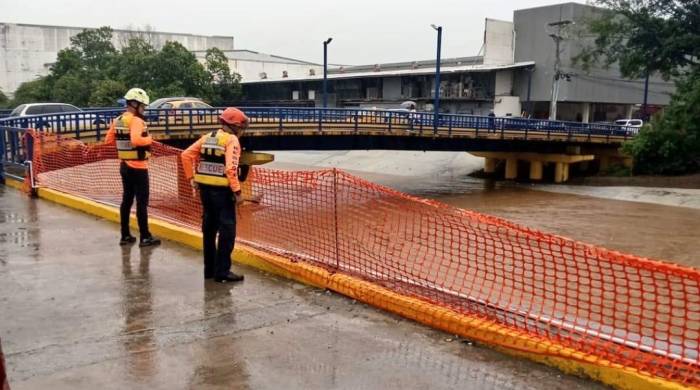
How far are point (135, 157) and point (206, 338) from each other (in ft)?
10.9

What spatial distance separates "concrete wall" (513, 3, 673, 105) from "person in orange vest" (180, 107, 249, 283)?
45.1 meters

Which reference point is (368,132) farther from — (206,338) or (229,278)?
(206,338)

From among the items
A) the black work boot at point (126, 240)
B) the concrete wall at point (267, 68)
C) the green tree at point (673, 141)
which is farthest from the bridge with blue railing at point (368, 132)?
the concrete wall at point (267, 68)

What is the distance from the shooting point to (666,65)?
32.7m

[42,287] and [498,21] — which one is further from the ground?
[498,21]

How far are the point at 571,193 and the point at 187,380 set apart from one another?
95.5ft

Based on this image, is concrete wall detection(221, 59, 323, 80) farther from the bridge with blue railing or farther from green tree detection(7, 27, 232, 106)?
the bridge with blue railing

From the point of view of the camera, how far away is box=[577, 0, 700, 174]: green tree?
30.9m

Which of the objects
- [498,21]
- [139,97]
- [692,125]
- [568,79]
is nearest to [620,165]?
Answer: [692,125]

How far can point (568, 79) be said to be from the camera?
155 ft

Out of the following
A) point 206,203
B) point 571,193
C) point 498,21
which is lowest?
point 571,193

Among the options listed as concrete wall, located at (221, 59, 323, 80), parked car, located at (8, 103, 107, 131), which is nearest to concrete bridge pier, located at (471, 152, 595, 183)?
parked car, located at (8, 103, 107, 131)

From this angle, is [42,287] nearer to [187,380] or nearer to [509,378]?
[187,380]

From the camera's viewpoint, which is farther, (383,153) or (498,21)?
(498,21)
